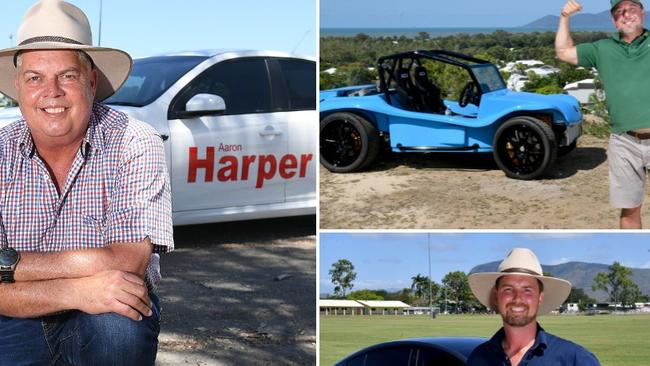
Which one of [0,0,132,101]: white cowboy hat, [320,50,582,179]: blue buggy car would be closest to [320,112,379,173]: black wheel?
[320,50,582,179]: blue buggy car

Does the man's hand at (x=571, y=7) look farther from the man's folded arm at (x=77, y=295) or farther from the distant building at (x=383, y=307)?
the man's folded arm at (x=77, y=295)

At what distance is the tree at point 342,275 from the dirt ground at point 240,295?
3.84 feet

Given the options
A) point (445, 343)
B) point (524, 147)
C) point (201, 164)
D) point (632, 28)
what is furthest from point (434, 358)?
point (201, 164)

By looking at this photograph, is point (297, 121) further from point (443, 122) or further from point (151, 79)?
point (443, 122)

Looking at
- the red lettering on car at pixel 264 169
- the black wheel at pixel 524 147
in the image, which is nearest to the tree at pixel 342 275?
the black wheel at pixel 524 147

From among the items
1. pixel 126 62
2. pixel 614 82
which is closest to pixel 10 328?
pixel 126 62

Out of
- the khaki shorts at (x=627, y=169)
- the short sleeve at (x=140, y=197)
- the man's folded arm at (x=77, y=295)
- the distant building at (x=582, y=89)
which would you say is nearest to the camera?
the man's folded arm at (x=77, y=295)

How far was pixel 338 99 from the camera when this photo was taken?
5.73 m

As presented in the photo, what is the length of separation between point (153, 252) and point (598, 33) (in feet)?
7.59

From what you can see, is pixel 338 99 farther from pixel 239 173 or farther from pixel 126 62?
pixel 126 62

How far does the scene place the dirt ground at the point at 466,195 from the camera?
4.32 metres

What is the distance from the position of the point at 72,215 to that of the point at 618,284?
79.8 inches

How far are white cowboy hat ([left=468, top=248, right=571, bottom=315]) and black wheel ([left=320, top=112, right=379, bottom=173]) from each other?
187cm

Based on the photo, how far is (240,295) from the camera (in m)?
6.05
